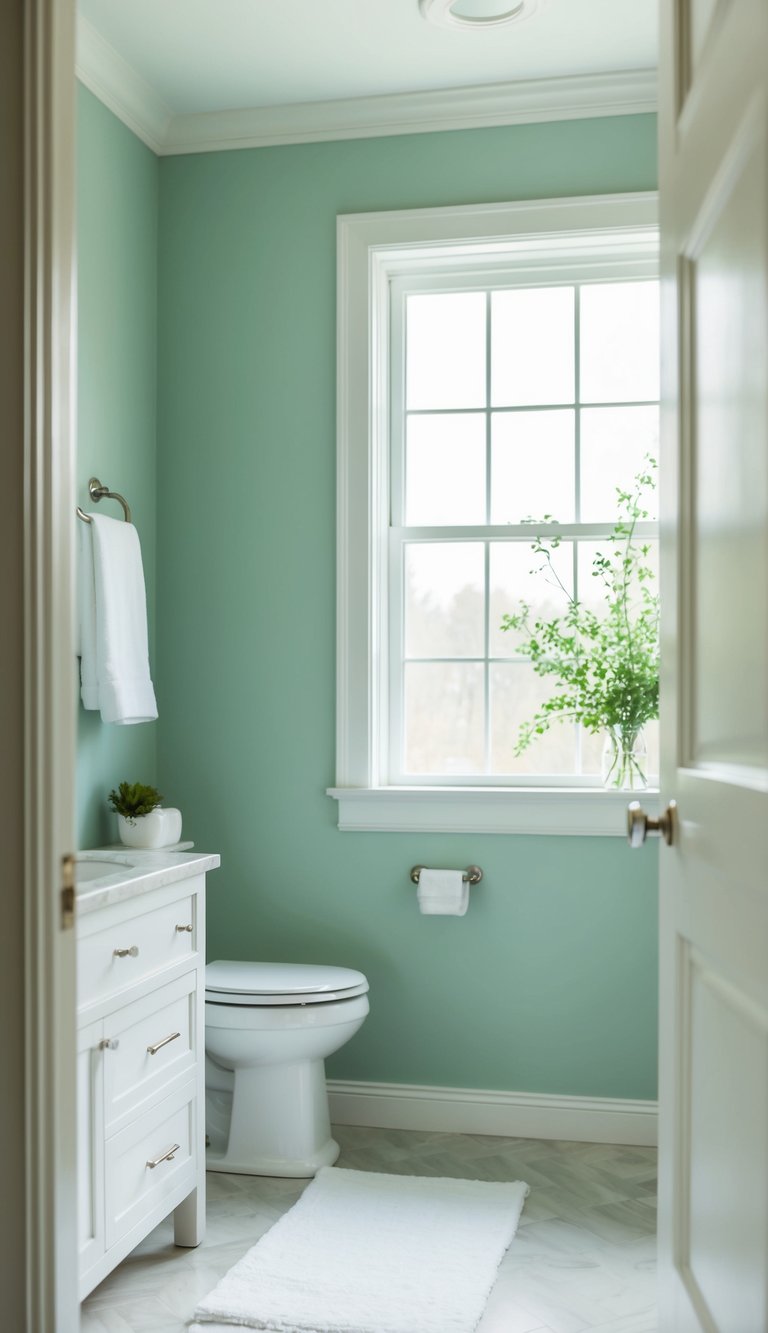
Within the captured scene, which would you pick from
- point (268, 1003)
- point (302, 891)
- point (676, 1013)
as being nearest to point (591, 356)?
point (302, 891)

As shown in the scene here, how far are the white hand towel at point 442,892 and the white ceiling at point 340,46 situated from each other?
84.0 inches

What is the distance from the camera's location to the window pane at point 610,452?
11.3 feet

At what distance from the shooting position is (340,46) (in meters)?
3.10

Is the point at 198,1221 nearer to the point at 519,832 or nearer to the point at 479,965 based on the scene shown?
the point at 479,965

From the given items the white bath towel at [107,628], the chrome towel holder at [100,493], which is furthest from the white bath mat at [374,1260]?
the chrome towel holder at [100,493]

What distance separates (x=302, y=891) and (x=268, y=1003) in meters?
0.57

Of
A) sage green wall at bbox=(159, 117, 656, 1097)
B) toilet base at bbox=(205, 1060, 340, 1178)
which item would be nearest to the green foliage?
sage green wall at bbox=(159, 117, 656, 1097)

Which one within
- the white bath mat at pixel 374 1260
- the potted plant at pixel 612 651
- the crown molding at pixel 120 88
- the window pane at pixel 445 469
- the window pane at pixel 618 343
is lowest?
the white bath mat at pixel 374 1260

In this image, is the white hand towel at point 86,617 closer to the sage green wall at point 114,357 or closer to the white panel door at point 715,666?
the sage green wall at point 114,357

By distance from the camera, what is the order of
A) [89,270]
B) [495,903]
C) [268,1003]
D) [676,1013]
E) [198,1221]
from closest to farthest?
[676,1013] → [198,1221] → [268,1003] → [89,270] → [495,903]

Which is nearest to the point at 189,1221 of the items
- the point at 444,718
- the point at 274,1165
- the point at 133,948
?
the point at 274,1165

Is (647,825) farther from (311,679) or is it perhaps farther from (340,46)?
(340,46)

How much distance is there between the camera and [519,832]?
11.0ft

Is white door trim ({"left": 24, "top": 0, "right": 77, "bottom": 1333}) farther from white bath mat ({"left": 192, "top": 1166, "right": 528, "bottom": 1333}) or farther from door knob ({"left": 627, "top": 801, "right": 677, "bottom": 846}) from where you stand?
white bath mat ({"left": 192, "top": 1166, "right": 528, "bottom": 1333})
